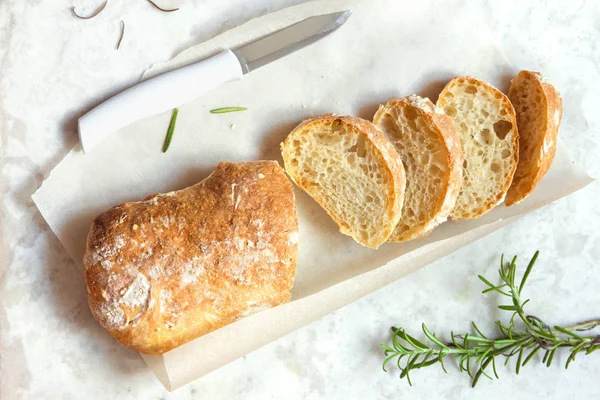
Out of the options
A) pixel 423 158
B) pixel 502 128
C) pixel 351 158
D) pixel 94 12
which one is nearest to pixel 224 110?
pixel 351 158

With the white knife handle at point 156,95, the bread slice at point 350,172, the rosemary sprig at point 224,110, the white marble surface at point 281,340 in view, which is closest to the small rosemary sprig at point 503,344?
the white marble surface at point 281,340

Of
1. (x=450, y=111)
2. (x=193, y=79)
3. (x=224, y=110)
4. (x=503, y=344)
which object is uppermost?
(x=193, y=79)

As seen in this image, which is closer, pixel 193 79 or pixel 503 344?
pixel 193 79

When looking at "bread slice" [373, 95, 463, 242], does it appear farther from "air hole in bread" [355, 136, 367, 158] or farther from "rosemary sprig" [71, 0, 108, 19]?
"rosemary sprig" [71, 0, 108, 19]

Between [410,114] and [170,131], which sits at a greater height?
[170,131]

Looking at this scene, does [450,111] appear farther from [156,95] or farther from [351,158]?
[156,95]

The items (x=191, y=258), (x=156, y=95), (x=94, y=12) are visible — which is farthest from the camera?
(x=94, y=12)
